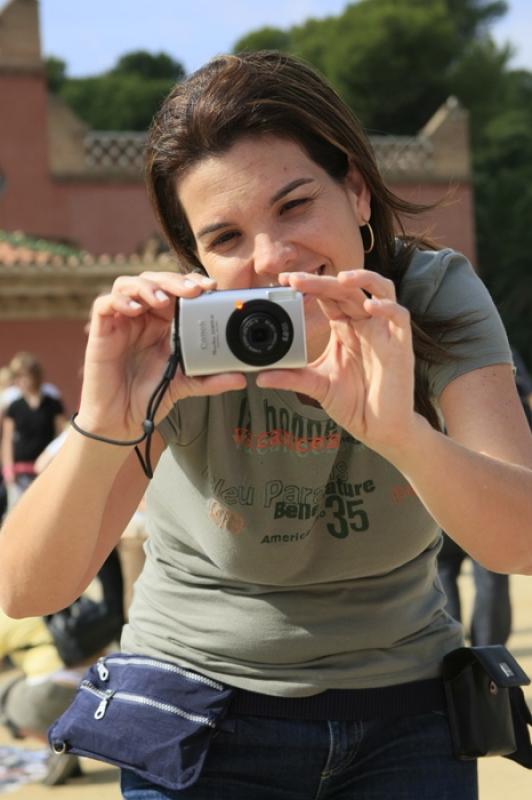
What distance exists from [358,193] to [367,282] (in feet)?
1.85

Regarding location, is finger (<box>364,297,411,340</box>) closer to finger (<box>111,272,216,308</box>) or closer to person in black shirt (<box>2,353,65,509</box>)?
finger (<box>111,272,216,308</box>)

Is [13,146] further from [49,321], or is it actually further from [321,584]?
[321,584]

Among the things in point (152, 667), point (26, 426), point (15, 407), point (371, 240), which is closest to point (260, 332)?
point (371, 240)

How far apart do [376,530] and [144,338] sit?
0.51 meters

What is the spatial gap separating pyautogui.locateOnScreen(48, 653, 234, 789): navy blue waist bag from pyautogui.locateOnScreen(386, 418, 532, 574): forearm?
1.74 feet

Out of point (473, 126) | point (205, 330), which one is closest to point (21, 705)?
point (205, 330)

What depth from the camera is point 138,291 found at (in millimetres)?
2078

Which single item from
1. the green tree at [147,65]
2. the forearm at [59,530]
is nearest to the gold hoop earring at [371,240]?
the forearm at [59,530]

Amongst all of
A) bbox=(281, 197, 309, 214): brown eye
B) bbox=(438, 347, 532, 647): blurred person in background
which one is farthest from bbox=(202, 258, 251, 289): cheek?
bbox=(438, 347, 532, 647): blurred person in background

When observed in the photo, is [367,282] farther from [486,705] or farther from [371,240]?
[486,705]

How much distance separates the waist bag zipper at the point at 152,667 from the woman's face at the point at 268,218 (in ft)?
1.93

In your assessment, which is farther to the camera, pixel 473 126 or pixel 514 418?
pixel 473 126

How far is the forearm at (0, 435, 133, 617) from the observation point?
84.6 inches

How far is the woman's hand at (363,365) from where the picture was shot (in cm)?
196
